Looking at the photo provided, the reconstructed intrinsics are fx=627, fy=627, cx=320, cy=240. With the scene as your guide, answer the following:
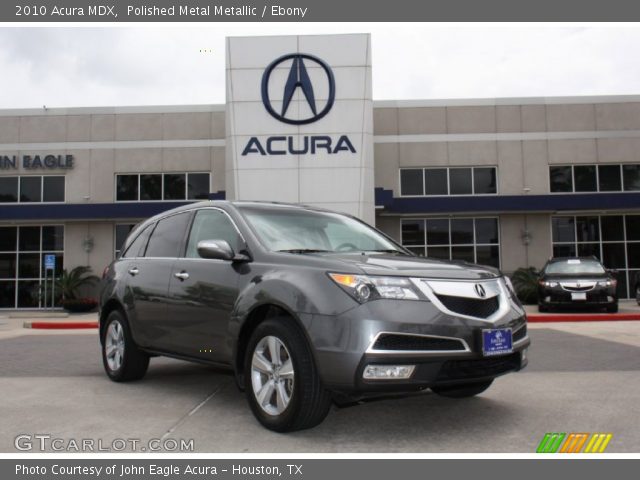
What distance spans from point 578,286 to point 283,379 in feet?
44.4

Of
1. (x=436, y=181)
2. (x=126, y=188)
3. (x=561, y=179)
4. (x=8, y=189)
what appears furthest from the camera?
(x=8, y=189)

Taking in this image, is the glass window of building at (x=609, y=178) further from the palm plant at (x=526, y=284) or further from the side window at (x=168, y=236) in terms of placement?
the side window at (x=168, y=236)

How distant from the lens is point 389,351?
12.9 ft

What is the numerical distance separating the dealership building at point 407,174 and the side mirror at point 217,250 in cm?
1836

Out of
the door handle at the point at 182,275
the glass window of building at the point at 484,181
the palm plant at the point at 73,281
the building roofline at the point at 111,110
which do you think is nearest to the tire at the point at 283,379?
the door handle at the point at 182,275

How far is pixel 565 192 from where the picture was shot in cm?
2473

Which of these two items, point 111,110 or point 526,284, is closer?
point 526,284

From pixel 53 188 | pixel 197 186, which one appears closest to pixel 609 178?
pixel 197 186

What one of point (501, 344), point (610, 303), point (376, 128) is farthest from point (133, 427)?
point (376, 128)

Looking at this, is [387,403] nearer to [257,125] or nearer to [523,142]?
[257,125]

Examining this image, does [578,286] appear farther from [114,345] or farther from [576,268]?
[114,345]

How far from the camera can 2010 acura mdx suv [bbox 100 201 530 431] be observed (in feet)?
13.1

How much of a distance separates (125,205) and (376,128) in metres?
10.1

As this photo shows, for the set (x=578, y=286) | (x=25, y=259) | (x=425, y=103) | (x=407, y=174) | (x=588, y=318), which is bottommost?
(x=588, y=318)
